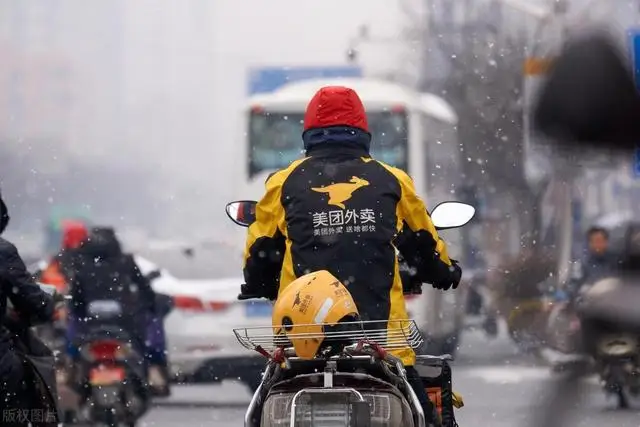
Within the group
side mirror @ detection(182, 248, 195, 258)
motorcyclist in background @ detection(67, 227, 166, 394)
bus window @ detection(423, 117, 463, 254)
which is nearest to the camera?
motorcyclist in background @ detection(67, 227, 166, 394)

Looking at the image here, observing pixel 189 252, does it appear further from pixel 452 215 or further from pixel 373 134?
pixel 452 215

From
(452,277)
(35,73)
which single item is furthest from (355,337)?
(35,73)

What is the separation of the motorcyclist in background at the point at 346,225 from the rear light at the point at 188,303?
9418mm

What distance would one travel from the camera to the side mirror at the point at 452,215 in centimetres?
562

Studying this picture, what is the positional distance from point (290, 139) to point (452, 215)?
17.8m

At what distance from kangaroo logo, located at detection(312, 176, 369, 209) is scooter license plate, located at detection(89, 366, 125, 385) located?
6.07m

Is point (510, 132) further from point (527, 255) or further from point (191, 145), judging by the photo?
point (191, 145)

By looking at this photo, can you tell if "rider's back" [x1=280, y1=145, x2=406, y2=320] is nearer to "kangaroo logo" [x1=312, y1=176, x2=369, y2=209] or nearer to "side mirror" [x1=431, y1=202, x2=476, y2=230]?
"kangaroo logo" [x1=312, y1=176, x2=369, y2=209]

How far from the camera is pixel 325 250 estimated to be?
542 centimetres

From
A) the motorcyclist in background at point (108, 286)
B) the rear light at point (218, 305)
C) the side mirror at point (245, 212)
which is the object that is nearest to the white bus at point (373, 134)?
the rear light at point (218, 305)

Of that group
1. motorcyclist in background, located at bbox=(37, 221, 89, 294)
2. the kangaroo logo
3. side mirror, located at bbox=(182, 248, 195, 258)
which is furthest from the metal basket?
side mirror, located at bbox=(182, 248, 195, 258)

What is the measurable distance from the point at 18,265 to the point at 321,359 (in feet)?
10.1

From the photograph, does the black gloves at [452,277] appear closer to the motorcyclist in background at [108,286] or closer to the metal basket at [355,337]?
the metal basket at [355,337]

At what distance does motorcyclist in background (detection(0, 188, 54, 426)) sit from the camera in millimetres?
7523
